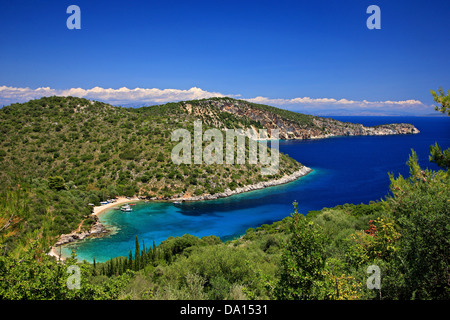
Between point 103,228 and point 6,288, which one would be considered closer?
point 6,288

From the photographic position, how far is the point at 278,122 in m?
135

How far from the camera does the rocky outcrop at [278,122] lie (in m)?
110

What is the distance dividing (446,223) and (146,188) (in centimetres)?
4061

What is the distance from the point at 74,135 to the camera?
1964 inches

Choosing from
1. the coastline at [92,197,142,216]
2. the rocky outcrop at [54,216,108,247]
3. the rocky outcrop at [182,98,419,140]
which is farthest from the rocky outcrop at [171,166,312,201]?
the rocky outcrop at [182,98,419,140]

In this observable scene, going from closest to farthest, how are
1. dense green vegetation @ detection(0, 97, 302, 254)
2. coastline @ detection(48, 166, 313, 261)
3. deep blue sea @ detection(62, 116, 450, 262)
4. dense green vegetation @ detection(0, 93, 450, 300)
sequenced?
dense green vegetation @ detection(0, 93, 450, 300) < coastline @ detection(48, 166, 313, 261) < deep blue sea @ detection(62, 116, 450, 262) < dense green vegetation @ detection(0, 97, 302, 254)

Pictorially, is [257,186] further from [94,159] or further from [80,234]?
[80,234]

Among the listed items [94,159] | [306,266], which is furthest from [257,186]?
[306,266]

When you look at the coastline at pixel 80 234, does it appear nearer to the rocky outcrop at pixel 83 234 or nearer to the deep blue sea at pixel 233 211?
the rocky outcrop at pixel 83 234

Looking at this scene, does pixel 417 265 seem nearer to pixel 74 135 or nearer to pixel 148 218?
pixel 148 218

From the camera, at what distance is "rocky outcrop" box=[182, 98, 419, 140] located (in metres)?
110

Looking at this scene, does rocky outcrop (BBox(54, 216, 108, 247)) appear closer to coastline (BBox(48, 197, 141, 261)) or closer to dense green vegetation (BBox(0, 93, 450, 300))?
coastline (BBox(48, 197, 141, 261))

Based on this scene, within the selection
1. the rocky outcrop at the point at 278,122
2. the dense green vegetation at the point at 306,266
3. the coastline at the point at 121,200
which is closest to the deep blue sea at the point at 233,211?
the coastline at the point at 121,200

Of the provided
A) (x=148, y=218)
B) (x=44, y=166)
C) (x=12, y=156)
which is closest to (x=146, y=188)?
(x=148, y=218)
